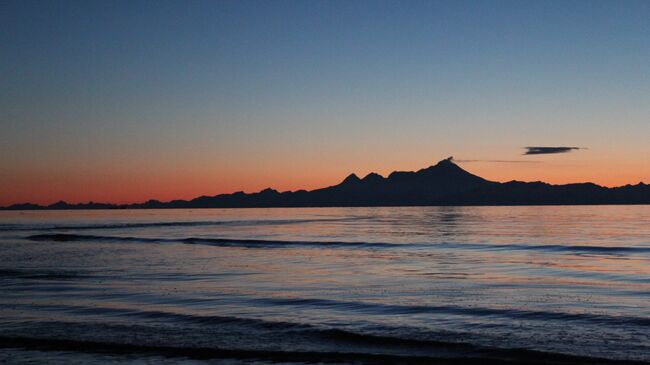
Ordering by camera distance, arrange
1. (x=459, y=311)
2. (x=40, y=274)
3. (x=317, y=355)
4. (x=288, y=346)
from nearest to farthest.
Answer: (x=317, y=355) → (x=288, y=346) → (x=459, y=311) → (x=40, y=274)

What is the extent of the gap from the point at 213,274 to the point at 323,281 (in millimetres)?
6636

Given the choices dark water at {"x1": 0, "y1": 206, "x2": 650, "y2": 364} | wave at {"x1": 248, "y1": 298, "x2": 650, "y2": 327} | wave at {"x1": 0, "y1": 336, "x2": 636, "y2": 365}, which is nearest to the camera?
wave at {"x1": 0, "y1": 336, "x2": 636, "y2": 365}

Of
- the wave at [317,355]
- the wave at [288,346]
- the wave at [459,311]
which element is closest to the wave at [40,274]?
the wave at [459,311]

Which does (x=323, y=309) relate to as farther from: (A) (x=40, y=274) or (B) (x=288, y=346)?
(A) (x=40, y=274)

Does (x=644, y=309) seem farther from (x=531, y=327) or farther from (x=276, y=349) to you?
(x=276, y=349)

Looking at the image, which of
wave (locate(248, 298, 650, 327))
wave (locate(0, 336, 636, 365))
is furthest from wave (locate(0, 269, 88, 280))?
wave (locate(0, 336, 636, 365))

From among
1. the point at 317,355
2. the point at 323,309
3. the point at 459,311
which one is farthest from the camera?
the point at 323,309

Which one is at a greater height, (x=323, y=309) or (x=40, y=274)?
(x=40, y=274)

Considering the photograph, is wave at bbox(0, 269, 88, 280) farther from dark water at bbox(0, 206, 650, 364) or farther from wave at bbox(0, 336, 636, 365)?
wave at bbox(0, 336, 636, 365)

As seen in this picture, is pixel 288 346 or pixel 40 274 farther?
pixel 40 274

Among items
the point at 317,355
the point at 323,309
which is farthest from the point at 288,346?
the point at 323,309

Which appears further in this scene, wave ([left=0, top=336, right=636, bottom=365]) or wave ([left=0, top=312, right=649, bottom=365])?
wave ([left=0, top=312, right=649, bottom=365])

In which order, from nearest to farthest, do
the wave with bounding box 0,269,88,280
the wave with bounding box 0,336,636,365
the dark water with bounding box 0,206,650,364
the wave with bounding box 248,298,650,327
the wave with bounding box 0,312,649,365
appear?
the wave with bounding box 0,336,636,365
the wave with bounding box 0,312,649,365
the dark water with bounding box 0,206,650,364
the wave with bounding box 248,298,650,327
the wave with bounding box 0,269,88,280

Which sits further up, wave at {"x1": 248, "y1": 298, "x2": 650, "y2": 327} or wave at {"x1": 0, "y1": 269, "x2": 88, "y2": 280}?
wave at {"x1": 0, "y1": 269, "x2": 88, "y2": 280}
